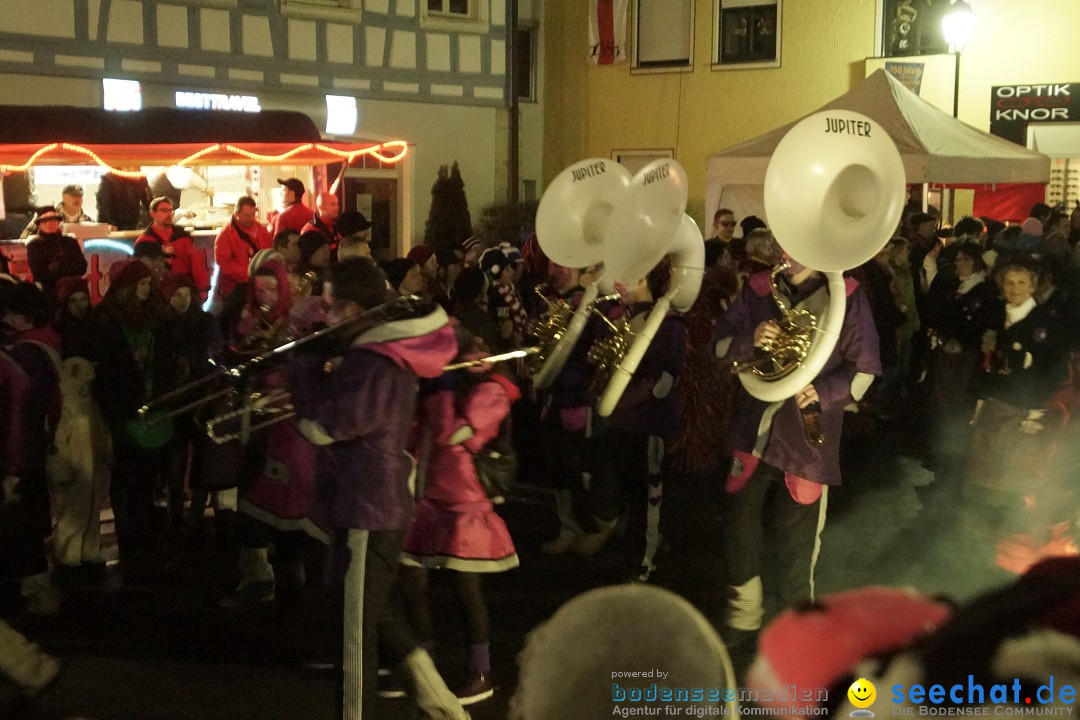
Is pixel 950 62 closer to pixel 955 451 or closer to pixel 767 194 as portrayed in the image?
pixel 955 451

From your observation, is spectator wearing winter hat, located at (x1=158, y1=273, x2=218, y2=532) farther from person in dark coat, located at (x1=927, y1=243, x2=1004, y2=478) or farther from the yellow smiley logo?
the yellow smiley logo

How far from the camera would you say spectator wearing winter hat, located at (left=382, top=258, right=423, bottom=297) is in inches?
265

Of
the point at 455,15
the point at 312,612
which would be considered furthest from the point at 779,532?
the point at 455,15

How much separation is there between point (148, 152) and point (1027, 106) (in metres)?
13.7

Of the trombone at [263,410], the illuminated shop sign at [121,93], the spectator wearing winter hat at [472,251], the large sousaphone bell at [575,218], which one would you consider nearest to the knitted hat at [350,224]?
the spectator wearing winter hat at [472,251]

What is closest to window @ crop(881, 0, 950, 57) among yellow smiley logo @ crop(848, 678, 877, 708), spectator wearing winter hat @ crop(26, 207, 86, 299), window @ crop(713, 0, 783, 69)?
window @ crop(713, 0, 783, 69)

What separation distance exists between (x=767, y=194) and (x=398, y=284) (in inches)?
95.4

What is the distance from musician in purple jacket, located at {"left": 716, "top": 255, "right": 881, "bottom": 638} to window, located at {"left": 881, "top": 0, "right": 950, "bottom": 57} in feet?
53.8

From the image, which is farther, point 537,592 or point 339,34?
point 339,34

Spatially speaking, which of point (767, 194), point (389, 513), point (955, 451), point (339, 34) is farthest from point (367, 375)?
point (339, 34)

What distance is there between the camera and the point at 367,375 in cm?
409

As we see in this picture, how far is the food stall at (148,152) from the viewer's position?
1191 cm

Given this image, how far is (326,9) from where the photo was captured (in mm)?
18266

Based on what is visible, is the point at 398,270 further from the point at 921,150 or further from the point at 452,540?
the point at 921,150
